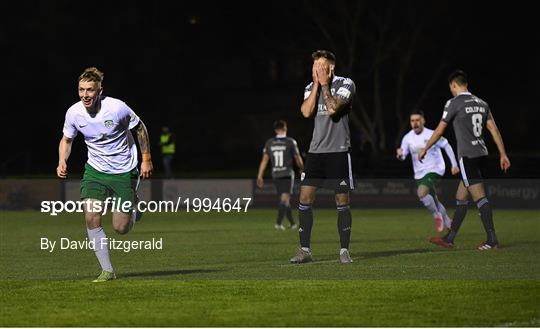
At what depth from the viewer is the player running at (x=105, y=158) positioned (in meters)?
13.5

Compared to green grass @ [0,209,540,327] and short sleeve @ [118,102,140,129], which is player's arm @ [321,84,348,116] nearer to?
green grass @ [0,209,540,327]

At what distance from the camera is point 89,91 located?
13.2 meters

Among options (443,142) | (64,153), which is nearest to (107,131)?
(64,153)

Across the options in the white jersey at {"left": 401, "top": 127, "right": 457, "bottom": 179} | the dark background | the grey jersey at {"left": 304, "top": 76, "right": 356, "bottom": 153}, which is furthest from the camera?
the dark background

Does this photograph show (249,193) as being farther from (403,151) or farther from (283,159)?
(403,151)

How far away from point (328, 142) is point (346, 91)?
699 millimetres

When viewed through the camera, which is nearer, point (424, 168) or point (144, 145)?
point (144, 145)

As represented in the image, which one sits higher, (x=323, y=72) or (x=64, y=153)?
(x=323, y=72)

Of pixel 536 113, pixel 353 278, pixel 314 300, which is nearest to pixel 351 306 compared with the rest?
pixel 314 300

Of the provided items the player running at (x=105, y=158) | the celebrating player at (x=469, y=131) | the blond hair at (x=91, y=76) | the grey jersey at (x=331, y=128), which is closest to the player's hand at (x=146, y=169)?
the player running at (x=105, y=158)

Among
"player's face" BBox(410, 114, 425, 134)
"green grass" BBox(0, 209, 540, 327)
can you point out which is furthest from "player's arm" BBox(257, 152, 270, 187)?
"player's face" BBox(410, 114, 425, 134)

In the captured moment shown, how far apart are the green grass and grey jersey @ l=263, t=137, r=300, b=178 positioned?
3.18m

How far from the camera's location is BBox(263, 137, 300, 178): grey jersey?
25.1 m

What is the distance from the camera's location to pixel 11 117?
54.2m
